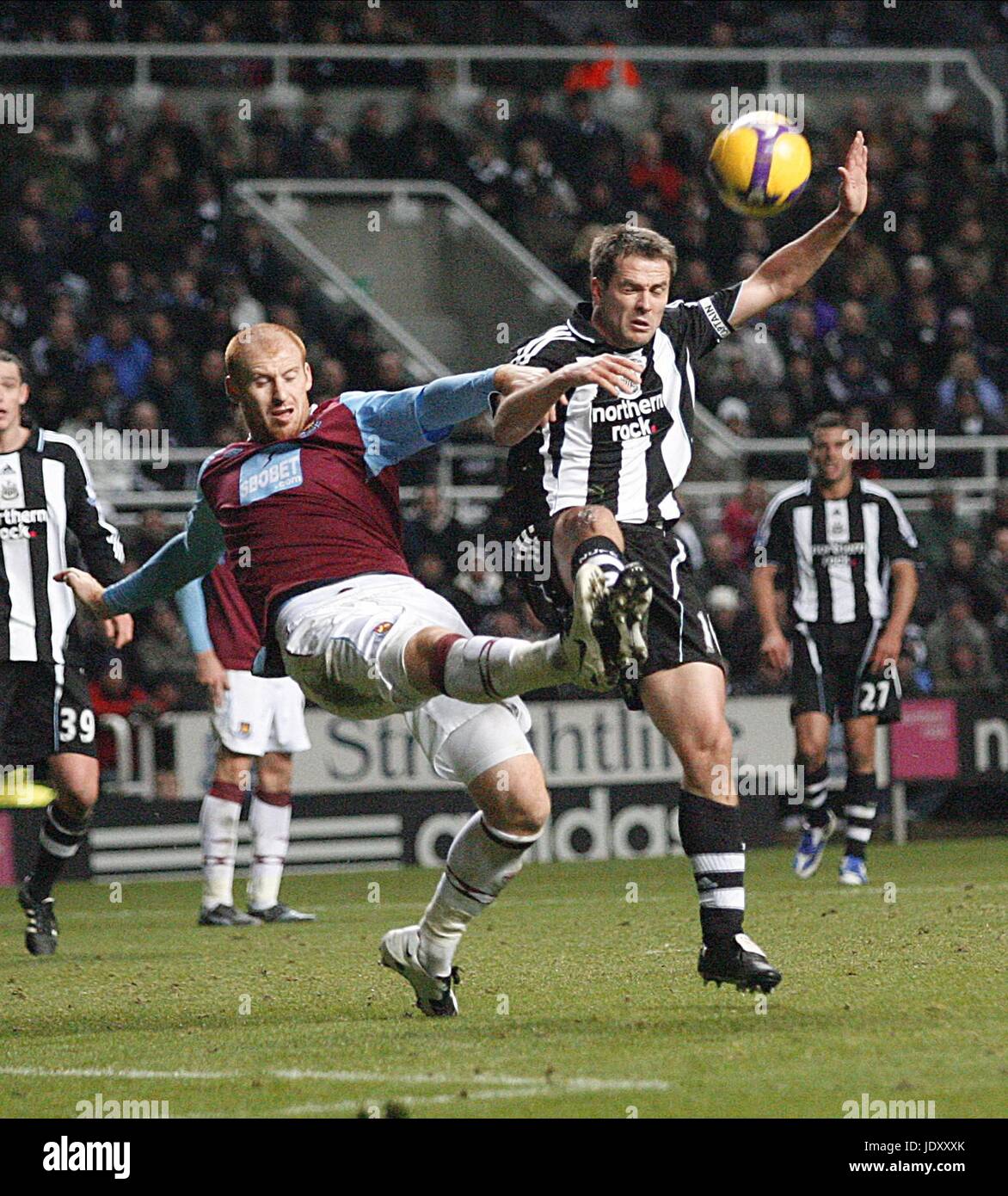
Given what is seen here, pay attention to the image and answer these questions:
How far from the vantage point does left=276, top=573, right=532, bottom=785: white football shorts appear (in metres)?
5.74

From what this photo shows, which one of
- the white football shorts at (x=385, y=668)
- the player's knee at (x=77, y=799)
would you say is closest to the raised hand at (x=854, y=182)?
Answer: the white football shorts at (x=385, y=668)

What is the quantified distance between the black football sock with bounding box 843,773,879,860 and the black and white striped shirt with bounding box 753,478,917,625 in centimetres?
96

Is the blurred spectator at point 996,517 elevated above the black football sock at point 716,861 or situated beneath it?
elevated above

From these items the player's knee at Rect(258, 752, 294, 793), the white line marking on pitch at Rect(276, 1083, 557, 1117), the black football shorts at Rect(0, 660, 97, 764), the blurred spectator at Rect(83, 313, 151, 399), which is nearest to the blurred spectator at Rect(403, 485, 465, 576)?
the blurred spectator at Rect(83, 313, 151, 399)

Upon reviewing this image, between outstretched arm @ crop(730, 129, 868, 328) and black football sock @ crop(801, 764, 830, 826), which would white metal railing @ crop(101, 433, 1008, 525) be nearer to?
black football sock @ crop(801, 764, 830, 826)

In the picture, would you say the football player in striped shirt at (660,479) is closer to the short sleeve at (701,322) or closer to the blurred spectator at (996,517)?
the short sleeve at (701,322)

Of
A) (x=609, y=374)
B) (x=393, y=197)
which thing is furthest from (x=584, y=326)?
(x=393, y=197)

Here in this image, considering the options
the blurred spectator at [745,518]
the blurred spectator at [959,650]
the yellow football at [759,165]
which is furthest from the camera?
the blurred spectator at [745,518]

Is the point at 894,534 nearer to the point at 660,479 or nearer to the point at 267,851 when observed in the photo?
the point at 267,851

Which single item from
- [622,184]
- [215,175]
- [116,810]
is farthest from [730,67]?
[116,810]

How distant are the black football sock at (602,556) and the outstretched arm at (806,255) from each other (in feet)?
5.06

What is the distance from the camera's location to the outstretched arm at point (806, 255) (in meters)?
6.91

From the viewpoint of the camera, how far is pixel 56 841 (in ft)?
30.0
